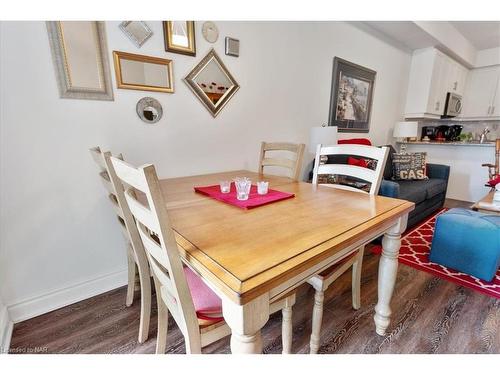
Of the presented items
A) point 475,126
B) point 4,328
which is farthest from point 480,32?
point 4,328

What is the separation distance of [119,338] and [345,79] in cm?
325

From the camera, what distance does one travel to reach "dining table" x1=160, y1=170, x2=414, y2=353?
61 centimetres

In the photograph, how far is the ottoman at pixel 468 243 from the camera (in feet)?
5.60

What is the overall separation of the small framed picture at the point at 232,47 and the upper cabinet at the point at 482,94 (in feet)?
16.6

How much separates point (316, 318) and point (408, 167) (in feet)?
9.12

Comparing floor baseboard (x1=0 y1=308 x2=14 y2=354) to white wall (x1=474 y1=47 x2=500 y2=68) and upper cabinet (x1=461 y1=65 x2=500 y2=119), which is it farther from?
white wall (x1=474 y1=47 x2=500 y2=68)

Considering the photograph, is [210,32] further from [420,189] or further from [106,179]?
[420,189]

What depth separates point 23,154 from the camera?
1.30 m

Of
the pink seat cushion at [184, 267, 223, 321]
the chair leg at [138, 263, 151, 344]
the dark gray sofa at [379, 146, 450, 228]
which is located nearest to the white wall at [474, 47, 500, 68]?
the dark gray sofa at [379, 146, 450, 228]

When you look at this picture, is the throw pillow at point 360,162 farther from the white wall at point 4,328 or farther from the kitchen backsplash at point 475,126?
the white wall at point 4,328

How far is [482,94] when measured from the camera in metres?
4.55

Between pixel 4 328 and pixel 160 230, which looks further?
pixel 4 328
